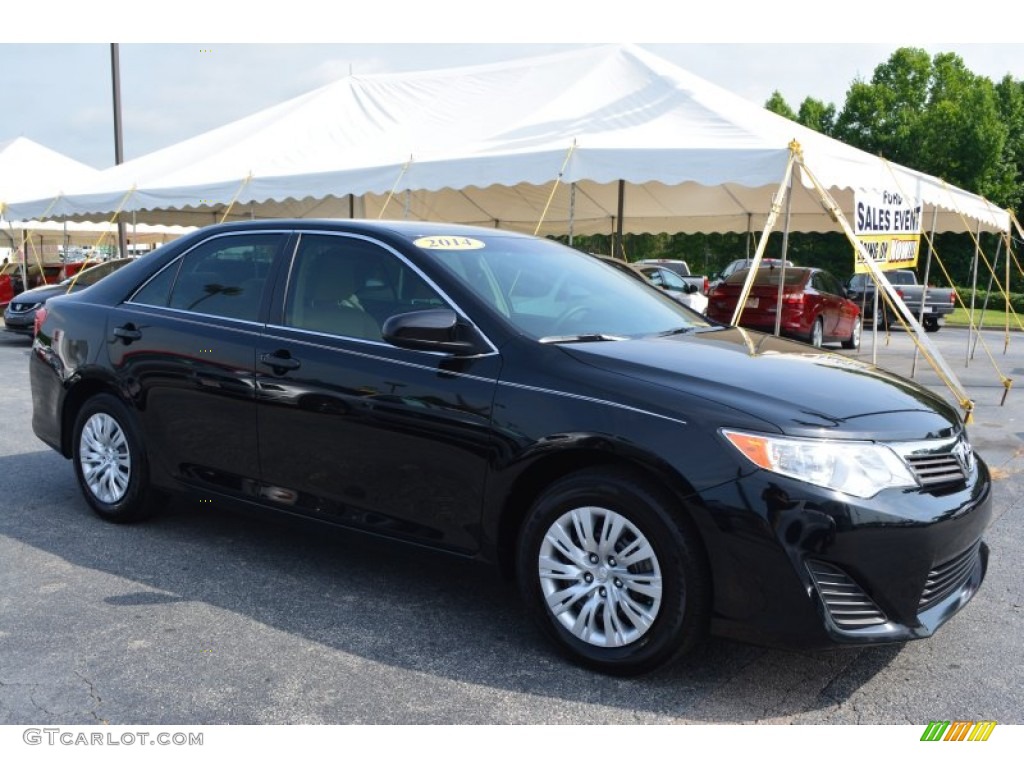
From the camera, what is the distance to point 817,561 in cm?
293

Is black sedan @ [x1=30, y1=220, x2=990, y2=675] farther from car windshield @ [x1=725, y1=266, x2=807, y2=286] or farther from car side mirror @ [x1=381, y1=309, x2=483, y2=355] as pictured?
car windshield @ [x1=725, y1=266, x2=807, y2=286]

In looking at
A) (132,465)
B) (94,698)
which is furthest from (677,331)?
(132,465)

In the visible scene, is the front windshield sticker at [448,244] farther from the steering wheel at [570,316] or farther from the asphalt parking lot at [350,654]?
the asphalt parking lot at [350,654]

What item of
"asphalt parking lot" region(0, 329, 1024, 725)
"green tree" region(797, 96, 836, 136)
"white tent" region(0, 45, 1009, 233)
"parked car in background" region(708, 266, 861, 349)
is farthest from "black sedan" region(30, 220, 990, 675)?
"green tree" region(797, 96, 836, 136)

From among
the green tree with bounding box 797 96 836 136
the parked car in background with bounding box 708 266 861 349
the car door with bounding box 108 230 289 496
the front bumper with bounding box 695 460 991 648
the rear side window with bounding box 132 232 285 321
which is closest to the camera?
the front bumper with bounding box 695 460 991 648

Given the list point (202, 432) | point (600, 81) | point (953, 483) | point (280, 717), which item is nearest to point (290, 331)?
point (202, 432)

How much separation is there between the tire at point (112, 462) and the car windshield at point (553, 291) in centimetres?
194

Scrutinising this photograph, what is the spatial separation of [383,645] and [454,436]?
0.82m

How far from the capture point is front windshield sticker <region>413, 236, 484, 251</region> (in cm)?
403

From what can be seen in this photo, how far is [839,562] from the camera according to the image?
9.60ft

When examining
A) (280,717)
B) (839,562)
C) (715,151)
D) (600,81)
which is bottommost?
(280,717)

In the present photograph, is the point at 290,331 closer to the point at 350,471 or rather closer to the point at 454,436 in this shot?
the point at 350,471

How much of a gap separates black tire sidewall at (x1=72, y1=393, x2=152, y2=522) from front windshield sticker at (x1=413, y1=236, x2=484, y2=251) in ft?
6.06
